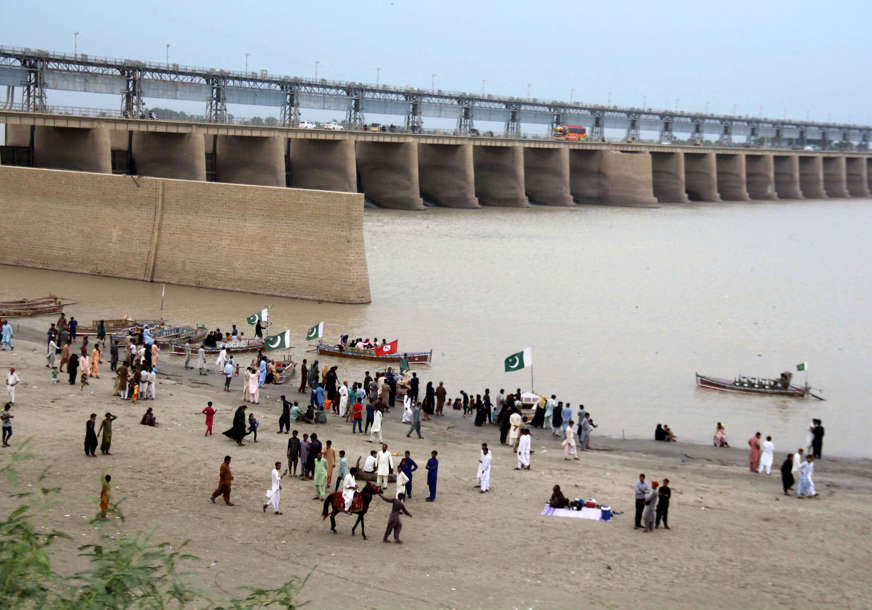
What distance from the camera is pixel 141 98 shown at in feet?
173

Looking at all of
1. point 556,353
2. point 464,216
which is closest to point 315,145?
point 464,216

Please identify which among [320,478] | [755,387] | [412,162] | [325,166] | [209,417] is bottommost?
[320,478]

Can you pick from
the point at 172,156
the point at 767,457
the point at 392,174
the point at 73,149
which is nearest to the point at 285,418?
the point at 767,457

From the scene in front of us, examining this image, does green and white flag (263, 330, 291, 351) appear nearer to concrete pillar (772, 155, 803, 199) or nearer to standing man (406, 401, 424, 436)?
standing man (406, 401, 424, 436)

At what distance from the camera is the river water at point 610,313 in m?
21.2

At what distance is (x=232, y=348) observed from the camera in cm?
2294

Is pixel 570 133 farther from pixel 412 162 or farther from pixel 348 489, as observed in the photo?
pixel 348 489

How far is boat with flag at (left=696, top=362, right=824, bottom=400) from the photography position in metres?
21.8

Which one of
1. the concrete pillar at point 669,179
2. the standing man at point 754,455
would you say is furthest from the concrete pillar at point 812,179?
the standing man at point 754,455

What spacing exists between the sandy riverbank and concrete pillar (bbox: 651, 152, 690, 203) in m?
61.8

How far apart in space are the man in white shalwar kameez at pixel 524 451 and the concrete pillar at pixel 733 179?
7258 cm

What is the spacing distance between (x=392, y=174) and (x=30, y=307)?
111ft

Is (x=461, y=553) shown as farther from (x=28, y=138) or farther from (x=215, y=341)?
(x=28, y=138)

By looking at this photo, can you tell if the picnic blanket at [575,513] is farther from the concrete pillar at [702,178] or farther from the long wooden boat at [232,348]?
the concrete pillar at [702,178]
